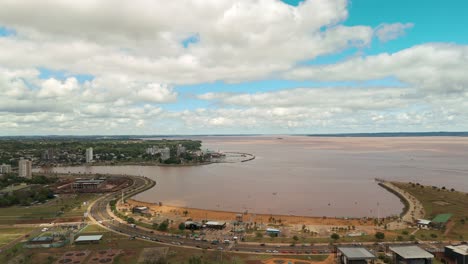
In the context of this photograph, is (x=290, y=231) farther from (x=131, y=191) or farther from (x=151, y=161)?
(x=151, y=161)

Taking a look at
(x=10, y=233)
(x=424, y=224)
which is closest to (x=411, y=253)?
(x=424, y=224)

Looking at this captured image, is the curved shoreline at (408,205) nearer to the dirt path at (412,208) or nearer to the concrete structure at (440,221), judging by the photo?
the dirt path at (412,208)

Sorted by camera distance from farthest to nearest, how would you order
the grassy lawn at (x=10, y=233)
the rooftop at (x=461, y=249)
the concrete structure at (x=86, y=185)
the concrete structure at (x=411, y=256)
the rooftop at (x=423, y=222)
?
the concrete structure at (x=86, y=185) < the rooftop at (x=423, y=222) < the grassy lawn at (x=10, y=233) < the rooftop at (x=461, y=249) < the concrete structure at (x=411, y=256)

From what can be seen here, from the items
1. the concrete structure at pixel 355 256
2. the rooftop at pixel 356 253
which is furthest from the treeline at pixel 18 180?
the rooftop at pixel 356 253

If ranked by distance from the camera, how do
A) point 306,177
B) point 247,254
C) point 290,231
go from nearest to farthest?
point 247,254 < point 290,231 < point 306,177

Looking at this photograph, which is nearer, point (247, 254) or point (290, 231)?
point (247, 254)

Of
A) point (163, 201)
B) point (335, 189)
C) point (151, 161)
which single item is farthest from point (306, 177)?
point (151, 161)
